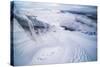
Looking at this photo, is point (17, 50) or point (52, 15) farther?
point (52, 15)

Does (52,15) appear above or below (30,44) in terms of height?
above
